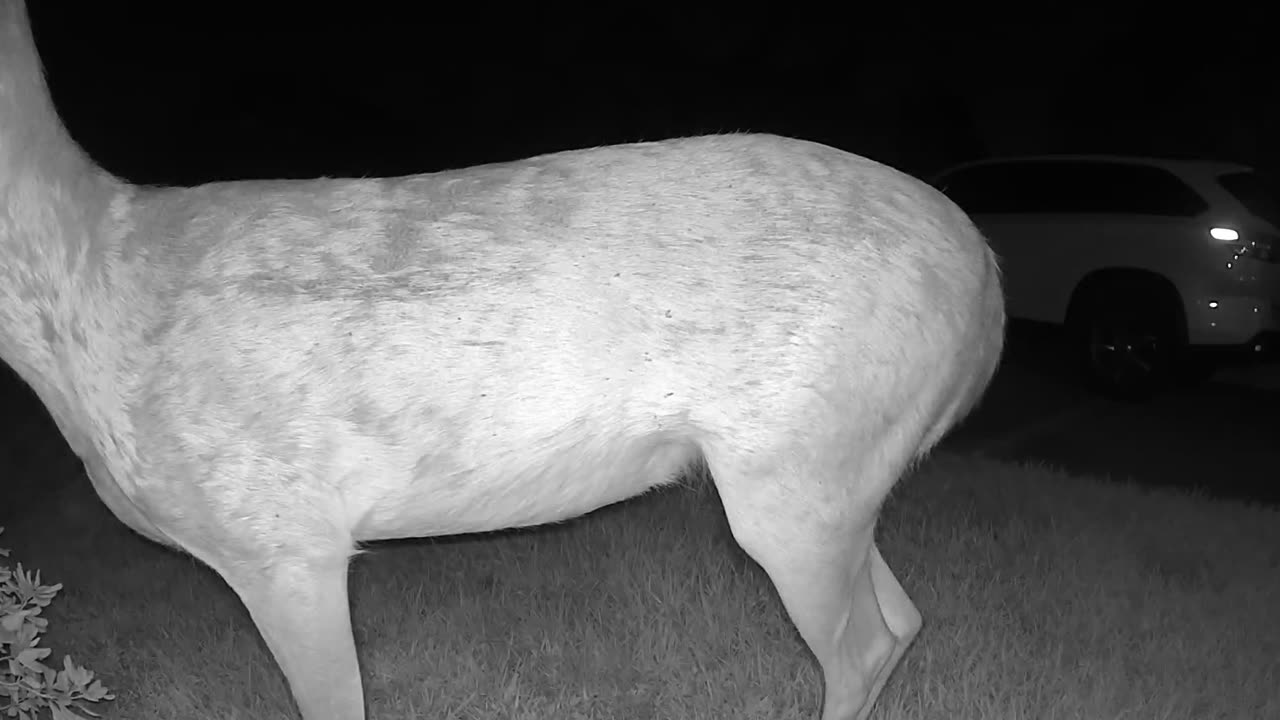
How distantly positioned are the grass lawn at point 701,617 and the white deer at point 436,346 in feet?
3.38

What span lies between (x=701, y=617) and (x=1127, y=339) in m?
5.72

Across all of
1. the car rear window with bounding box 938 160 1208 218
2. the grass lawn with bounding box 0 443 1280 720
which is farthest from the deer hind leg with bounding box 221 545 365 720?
the car rear window with bounding box 938 160 1208 218

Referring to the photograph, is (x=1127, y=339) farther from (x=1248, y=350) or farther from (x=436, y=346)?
(x=436, y=346)

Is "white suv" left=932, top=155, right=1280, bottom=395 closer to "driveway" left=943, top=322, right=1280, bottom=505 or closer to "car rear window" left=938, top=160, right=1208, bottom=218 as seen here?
"car rear window" left=938, top=160, right=1208, bottom=218

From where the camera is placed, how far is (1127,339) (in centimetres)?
845

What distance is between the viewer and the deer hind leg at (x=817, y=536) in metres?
2.63

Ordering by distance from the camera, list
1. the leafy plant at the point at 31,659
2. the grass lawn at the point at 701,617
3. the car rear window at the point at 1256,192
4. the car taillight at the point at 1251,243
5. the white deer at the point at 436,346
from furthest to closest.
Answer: the car rear window at the point at 1256,192
the car taillight at the point at 1251,243
the grass lawn at the point at 701,617
the leafy plant at the point at 31,659
the white deer at the point at 436,346

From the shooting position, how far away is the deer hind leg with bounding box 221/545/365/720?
2.52 meters

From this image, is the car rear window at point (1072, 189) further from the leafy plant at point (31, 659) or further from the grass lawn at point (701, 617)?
the leafy plant at point (31, 659)

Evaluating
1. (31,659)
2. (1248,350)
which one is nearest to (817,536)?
(31,659)

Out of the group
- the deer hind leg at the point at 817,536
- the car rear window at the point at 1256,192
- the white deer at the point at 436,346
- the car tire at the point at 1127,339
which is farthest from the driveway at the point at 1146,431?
the white deer at the point at 436,346

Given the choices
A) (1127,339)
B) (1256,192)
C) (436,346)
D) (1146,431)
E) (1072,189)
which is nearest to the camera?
(436,346)

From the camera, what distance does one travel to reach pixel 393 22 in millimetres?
9734

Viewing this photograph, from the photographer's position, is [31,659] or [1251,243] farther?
[1251,243]
